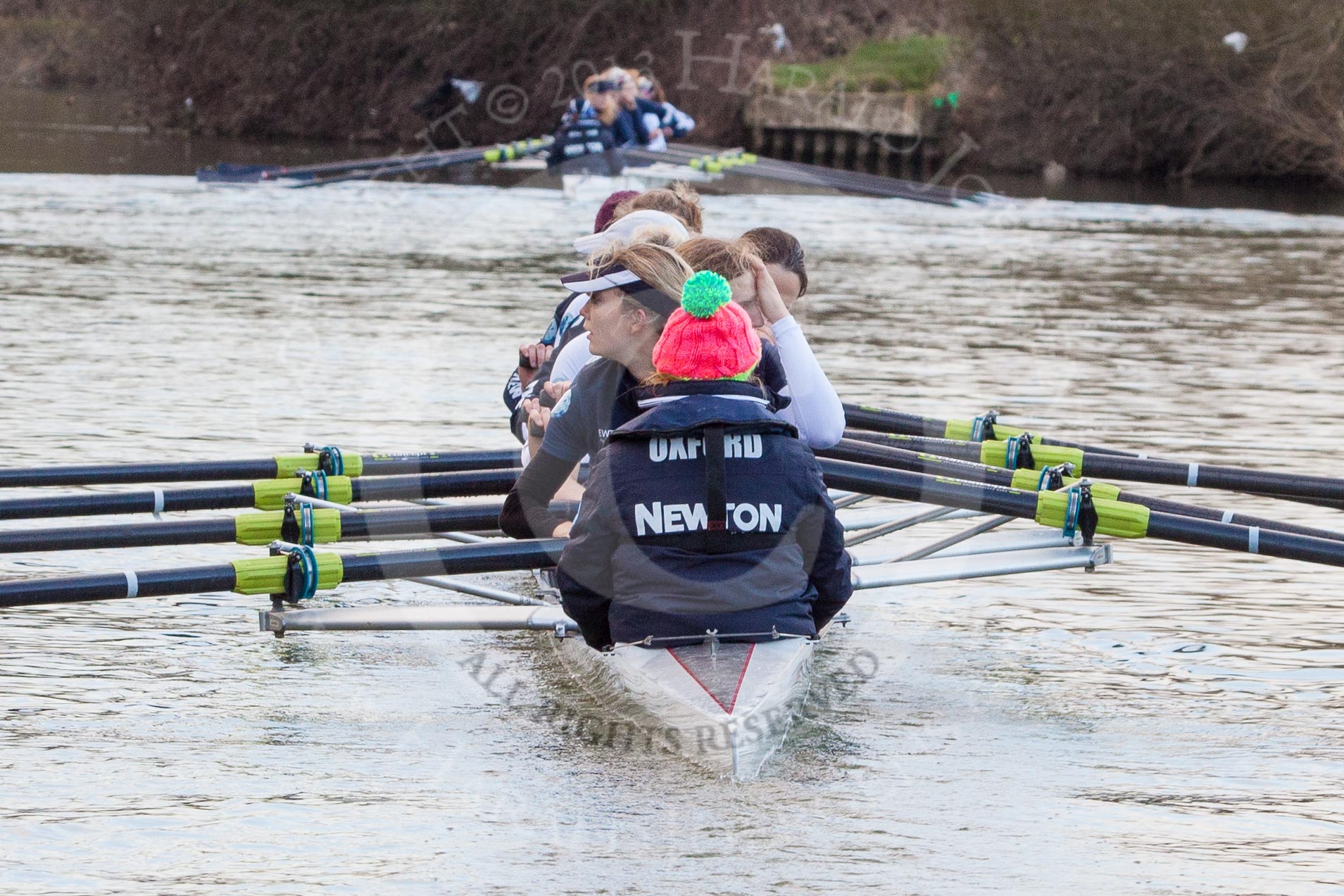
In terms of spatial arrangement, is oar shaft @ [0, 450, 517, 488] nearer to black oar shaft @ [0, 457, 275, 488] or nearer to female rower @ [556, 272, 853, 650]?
black oar shaft @ [0, 457, 275, 488]

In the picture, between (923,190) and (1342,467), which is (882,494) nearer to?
(1342,467)

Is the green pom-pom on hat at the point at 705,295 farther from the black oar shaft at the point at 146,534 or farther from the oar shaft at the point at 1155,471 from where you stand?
the oar shaft at the point at 1155,471

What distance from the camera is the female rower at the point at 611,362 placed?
467 cm

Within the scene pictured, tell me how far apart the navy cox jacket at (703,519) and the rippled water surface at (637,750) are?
390 mm

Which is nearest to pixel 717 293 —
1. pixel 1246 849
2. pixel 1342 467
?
pixel 1246 849

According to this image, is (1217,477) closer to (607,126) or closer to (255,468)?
(255,468)

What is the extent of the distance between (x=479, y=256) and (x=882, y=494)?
41.9 feet

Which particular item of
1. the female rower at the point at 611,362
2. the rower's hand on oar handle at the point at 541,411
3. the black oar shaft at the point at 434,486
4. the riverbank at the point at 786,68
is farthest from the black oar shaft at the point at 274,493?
the riverbank at the point at 786,68

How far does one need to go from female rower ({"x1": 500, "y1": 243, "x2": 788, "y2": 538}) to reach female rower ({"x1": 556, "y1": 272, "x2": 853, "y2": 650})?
124 millimetres

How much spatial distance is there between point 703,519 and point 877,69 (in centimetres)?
3388

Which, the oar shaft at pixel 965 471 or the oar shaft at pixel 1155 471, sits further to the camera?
the oar shaft at pixel 1155 471

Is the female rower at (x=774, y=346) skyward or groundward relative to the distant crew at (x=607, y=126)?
groundward

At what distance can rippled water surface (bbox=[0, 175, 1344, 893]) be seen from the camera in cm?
405

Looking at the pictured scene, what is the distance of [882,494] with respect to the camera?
17.9 ft
